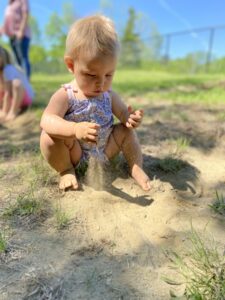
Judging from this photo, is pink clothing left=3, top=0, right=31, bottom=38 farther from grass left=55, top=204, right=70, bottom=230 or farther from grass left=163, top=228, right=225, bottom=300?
grass left=163, top=228, right=225, bottom=300

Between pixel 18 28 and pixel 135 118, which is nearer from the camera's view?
pixel 135 118

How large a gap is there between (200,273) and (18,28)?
19.3 ft

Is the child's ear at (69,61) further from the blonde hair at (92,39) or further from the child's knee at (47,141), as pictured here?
the child's knee at (47,141)

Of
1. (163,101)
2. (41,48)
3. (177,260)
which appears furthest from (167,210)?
(41,48)

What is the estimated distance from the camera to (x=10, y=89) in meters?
4.75

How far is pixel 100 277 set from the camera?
1.71 meters

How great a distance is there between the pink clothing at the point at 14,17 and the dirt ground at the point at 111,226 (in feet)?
12.9

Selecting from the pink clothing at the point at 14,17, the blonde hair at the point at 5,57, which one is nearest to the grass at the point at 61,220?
the blonde hair at the point at 5,57

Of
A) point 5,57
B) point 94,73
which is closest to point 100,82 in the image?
point 94,73

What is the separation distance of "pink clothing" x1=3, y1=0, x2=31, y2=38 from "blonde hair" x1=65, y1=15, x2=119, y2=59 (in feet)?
15.4

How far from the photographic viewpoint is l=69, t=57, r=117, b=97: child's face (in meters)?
2.13

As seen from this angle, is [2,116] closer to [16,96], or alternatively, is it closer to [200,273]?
[16,96]

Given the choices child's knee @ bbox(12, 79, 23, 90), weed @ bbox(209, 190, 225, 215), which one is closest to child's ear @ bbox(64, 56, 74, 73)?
weed @ bbox(209, 190, 225, 215)

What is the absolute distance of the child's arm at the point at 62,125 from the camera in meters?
1.97
